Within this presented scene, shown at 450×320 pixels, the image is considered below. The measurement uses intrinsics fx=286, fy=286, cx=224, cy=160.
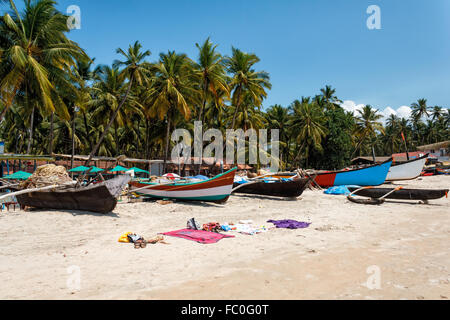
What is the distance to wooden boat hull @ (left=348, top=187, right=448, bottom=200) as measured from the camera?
12.1 m

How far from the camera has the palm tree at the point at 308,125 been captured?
35094mm

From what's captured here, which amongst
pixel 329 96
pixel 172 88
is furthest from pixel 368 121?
pixel 172 88

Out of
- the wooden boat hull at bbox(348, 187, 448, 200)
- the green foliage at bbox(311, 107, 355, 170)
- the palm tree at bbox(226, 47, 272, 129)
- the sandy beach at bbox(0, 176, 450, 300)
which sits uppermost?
the palm tree at bbox(226, 47, 272, 129)

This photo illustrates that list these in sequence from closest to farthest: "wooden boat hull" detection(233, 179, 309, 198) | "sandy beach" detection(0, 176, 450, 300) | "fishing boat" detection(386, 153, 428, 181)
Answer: "sandy beach" detection(0, 176, 450, 300) < "wooden boat hull" detection(233, 179, 309, 198) < "fishing boat" detection(386, 153, 428, 181)

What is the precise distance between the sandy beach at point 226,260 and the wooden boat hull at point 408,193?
11.8ft

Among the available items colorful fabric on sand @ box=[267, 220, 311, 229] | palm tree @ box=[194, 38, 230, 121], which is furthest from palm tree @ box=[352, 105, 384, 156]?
colorful fabric on sand @ box=[267, 220, 311, 229]

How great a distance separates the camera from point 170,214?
10.2 metres

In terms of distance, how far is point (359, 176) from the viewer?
19.0 m

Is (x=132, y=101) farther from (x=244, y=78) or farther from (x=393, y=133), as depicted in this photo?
(x=393, y=133)

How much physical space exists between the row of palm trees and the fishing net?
3.51 m

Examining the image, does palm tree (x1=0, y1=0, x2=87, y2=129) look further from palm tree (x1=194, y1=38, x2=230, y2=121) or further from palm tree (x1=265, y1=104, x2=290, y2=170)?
palm tree (x1=265, y1=104, x2=290, y2=170)

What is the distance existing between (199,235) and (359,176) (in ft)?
51.1
